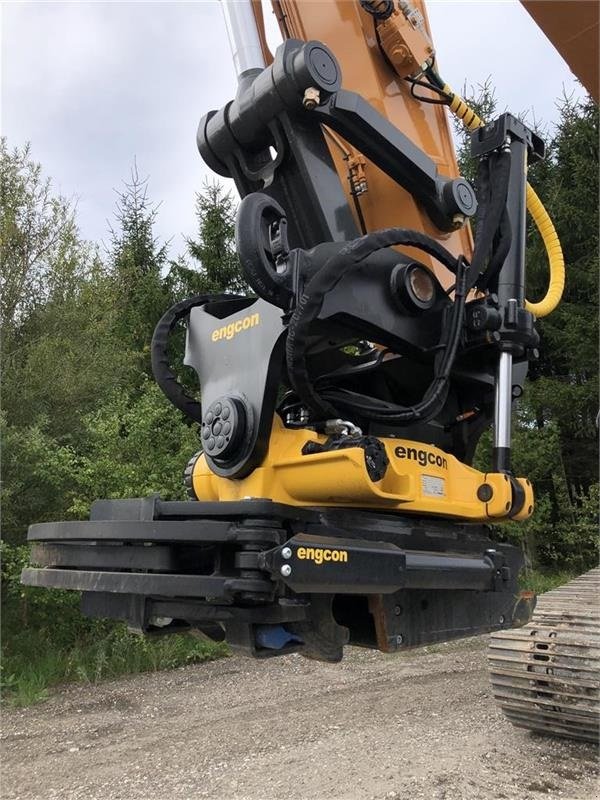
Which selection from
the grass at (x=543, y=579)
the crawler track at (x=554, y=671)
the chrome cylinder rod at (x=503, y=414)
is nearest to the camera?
the chrome cylinder rod at (x=503, y=414)

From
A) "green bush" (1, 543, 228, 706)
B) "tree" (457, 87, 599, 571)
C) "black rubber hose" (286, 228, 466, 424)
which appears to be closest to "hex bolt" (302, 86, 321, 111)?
"black rubber hose" (286, 228, 466, 424)

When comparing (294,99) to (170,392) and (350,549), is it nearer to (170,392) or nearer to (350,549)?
(170,392)

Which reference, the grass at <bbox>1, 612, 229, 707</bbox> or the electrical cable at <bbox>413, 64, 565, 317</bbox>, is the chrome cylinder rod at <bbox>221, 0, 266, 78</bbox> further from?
the grass at <bbox>1, 612, 229, 707</bbox>

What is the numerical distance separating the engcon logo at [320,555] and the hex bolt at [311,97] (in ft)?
4.45

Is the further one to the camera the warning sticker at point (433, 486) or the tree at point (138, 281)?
the tree at point (138, 281)

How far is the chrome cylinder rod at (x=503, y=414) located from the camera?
103 inches

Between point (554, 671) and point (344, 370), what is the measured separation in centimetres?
202

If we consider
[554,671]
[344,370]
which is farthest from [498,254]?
[554,671]

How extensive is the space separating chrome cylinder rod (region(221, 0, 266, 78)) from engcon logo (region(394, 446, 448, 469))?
154 cm

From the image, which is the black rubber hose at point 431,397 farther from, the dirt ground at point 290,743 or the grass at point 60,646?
the grass at point 60,646

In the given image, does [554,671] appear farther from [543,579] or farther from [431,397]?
[543,579]

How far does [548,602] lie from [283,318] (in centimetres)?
274

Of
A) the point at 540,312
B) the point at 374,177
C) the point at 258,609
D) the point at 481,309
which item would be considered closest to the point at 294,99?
the point at 374,177

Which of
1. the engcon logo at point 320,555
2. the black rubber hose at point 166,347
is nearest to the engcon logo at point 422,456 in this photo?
the engcon logo at point 320,555
